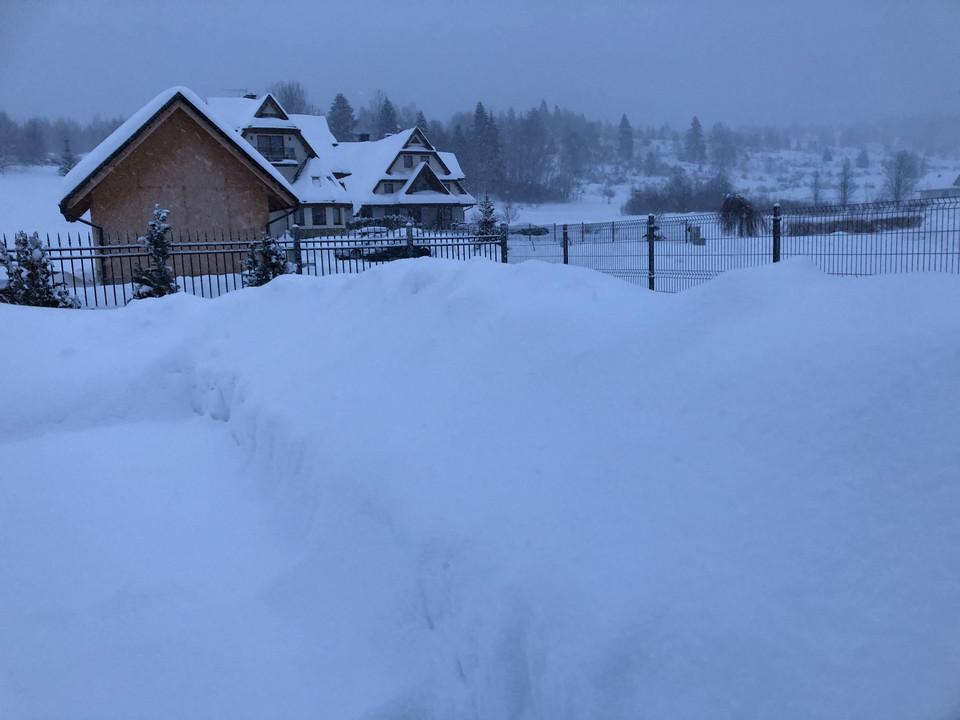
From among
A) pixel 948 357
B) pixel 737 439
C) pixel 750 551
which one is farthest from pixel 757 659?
pixel 948 357

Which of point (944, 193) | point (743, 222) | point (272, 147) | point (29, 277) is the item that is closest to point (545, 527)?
point (743, 222)

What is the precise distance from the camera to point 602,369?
3404 mm

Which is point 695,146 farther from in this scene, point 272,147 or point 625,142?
point 272,147

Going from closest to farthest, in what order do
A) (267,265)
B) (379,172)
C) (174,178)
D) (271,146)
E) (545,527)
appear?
(545,527) < (267,265) < (174,178) < (271,146) < (379,172)

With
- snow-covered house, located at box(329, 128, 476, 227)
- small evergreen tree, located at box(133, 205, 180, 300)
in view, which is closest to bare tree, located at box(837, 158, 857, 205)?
snow-covered house, located at box(329, 128, 476, 227)

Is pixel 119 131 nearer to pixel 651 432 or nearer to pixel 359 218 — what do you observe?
pixel 651 432

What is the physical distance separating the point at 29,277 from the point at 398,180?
4138 cm

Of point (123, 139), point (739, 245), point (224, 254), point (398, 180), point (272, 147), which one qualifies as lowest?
point (739, 245)

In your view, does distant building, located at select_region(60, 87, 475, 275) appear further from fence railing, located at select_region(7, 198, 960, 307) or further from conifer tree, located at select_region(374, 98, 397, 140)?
conifer tree, located at select_region(374, 98, 397, 140)

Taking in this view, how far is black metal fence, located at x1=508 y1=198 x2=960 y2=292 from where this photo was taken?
9.26 metres

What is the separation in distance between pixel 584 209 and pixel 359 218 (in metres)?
50.1

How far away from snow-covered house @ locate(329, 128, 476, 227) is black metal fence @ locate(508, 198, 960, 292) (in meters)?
36.6

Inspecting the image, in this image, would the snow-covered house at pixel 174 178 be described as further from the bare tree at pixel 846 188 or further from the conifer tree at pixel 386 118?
the conifer tree at pixel 386 118

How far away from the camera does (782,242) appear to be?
10.8 metres
